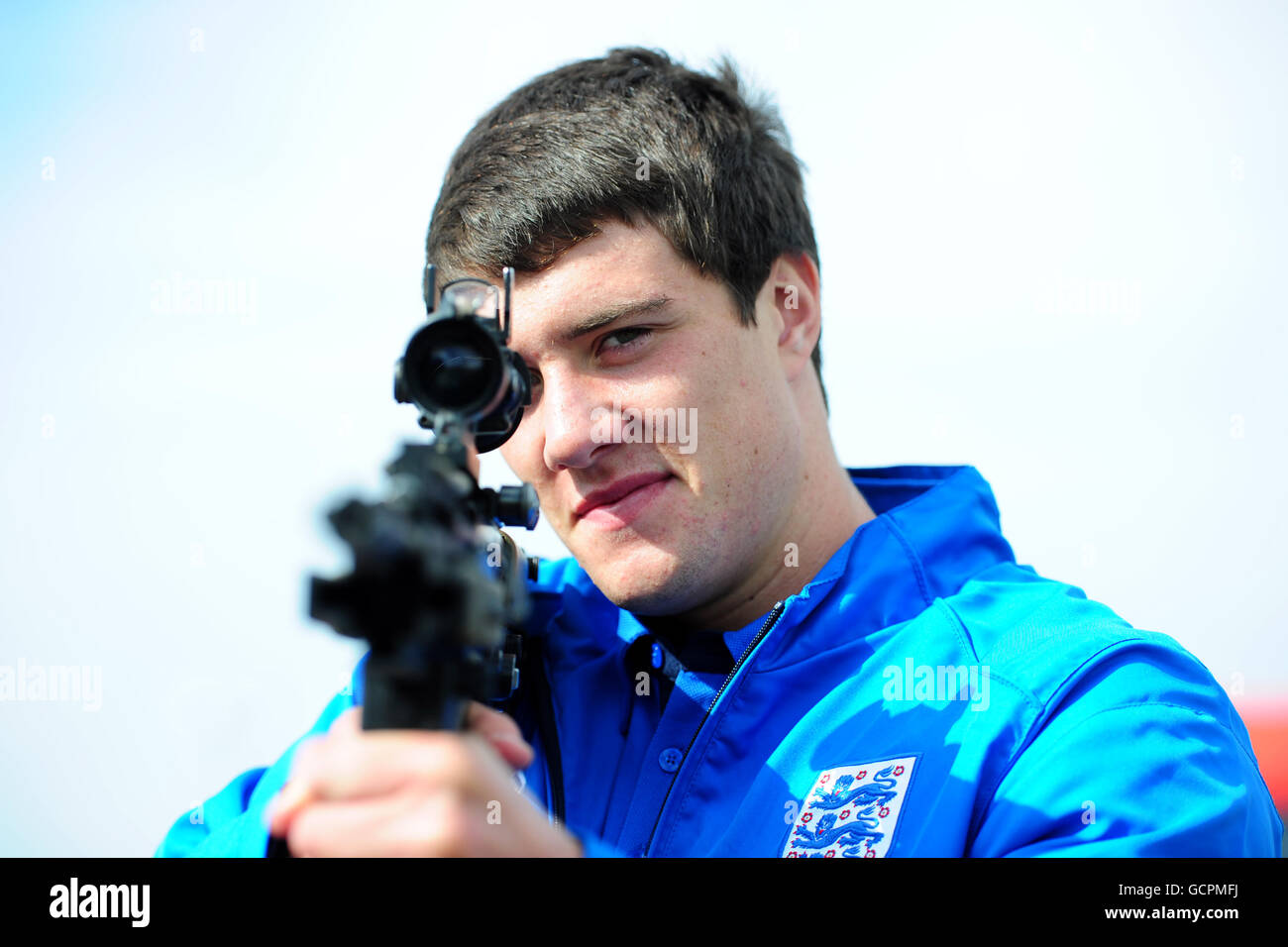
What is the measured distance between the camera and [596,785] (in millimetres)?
2275

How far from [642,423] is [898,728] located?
883mm

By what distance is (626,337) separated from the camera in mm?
2412

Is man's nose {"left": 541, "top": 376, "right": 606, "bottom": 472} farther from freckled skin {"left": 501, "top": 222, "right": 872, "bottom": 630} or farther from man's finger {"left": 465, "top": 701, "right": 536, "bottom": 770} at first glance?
man's finger {"left": 465, "top": 701, "right": 536, "bottom": 770}

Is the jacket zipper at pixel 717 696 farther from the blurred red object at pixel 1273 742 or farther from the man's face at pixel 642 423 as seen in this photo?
the blurred red object at pixel 1273 742

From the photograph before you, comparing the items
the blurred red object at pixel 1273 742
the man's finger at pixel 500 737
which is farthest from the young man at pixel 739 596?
the blurred red object at pixel 1273 742

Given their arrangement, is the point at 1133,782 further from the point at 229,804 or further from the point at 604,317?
the point at 229,804

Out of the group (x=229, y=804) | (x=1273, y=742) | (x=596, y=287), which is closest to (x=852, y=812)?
(x=596, y=287)

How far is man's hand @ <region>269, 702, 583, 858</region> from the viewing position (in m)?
0.99
